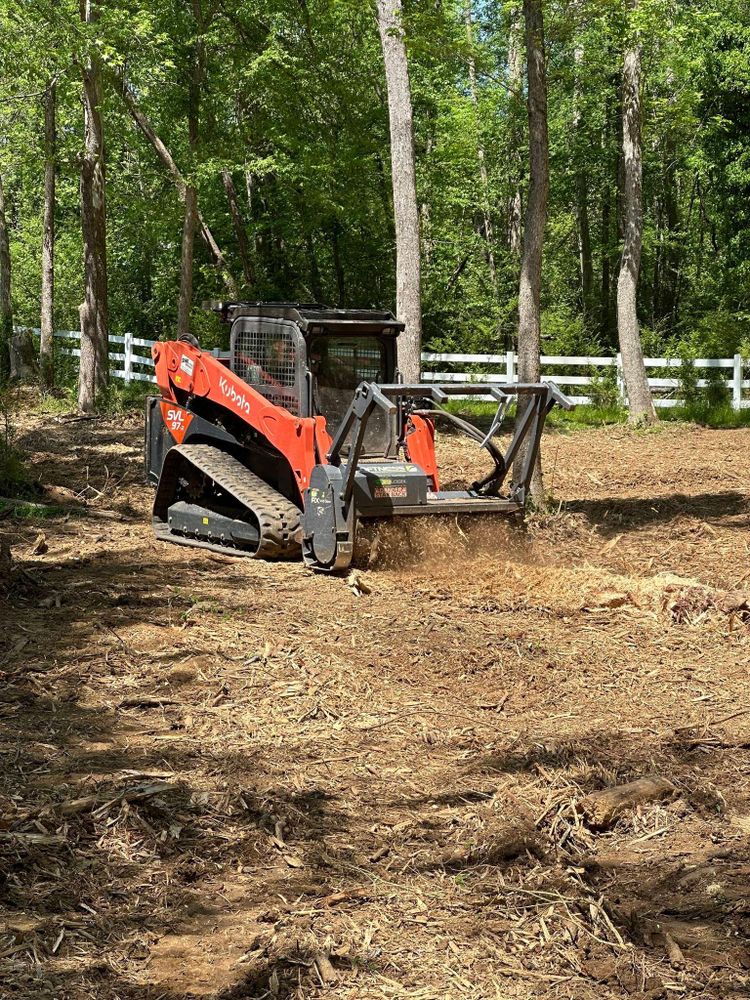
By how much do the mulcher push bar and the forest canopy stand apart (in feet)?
31.3

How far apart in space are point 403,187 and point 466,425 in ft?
19.3

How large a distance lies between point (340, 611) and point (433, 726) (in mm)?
2370

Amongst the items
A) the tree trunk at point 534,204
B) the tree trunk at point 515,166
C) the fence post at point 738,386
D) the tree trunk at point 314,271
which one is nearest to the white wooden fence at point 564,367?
the fence post at point 738,386

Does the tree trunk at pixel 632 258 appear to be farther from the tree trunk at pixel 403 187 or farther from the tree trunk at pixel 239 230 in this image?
the tree trunk at pixel 239 230

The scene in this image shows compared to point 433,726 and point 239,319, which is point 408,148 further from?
point 433,726

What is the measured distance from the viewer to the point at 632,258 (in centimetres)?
2114

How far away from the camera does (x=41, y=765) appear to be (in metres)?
5.35

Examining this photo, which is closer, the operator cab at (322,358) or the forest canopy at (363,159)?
the operator cab at (322,358)

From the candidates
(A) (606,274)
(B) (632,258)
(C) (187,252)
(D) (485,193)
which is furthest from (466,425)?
(A) (606,274)

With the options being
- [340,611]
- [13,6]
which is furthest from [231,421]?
[13,6]

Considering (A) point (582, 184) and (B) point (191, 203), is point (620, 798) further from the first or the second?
(A) point (582, 184)

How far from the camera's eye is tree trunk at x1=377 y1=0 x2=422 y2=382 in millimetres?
14156

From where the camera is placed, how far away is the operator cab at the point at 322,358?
9727 mm

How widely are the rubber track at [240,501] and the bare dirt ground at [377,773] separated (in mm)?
425
